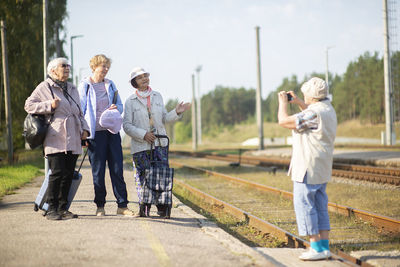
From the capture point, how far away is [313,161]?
5.21 meters

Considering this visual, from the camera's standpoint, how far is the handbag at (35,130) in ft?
20.9

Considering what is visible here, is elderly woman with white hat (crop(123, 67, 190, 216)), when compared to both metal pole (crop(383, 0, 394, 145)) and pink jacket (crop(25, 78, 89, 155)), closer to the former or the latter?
pink jacket (crop(25, 78, 89, 155))

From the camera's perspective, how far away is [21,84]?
79.2 feet

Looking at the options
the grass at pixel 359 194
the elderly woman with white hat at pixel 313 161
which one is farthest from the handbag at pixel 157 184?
the grass at pixel 359 194

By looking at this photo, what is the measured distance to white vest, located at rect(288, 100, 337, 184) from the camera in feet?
17.1

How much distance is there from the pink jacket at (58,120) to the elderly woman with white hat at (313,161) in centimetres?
293

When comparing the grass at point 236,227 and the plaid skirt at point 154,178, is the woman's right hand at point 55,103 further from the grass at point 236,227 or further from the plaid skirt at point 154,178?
the grass at point 236,227

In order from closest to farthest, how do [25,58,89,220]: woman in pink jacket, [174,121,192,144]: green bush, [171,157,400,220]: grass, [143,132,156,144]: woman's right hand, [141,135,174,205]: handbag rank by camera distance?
[25,58,89,220]: woman in pink jacket → [143,132,156,144]: woman's right hand → [141,135,174,205]: handbag → [171,157,400,220]: grass → [174,121,192,144]: green bush

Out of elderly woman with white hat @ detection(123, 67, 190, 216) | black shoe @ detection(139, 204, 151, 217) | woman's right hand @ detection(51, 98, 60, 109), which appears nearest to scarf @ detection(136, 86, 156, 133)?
elderly woman with white hat @ detection(123, 67, 190, 216)

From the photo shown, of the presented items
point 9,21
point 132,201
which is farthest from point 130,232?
point 9,21

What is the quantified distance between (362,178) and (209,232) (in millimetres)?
9026

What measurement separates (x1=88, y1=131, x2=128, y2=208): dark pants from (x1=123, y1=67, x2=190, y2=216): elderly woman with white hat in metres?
0.24

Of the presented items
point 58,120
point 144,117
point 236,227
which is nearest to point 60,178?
point 58,120

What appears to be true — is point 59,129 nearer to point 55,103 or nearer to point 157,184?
point 55,103
